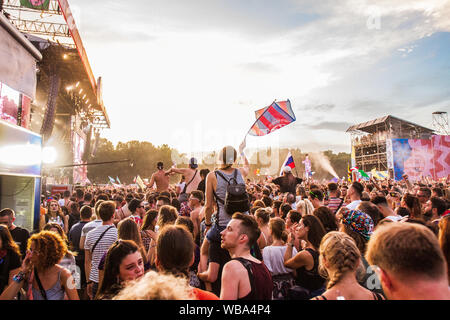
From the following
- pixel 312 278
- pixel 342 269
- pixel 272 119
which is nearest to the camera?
pixel 342 269

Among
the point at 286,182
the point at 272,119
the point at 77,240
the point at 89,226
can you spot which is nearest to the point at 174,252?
the point at 89,226

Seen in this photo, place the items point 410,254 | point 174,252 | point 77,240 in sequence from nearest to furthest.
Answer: point 410,254, point 174,252, point 77,240

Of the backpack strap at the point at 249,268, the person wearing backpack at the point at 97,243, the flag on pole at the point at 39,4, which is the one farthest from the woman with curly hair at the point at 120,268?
the flag on pole at the point at 39,4

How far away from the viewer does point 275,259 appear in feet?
12.5

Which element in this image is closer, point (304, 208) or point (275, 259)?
point (275, 259)

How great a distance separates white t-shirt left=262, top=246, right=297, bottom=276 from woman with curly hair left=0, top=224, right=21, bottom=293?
9.98 ft

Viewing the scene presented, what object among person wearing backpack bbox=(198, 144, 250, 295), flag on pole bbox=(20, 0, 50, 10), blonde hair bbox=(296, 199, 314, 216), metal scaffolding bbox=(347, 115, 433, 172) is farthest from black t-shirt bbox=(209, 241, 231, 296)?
metal scaffolding bbox=(347, 115, 433, 172)

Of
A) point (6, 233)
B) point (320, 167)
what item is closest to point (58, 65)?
point (6, 233)

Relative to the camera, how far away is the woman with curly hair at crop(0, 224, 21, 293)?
3.77 m

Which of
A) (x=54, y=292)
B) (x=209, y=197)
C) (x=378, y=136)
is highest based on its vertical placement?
(x=378, y=136)

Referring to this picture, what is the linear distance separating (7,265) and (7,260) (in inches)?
2.3

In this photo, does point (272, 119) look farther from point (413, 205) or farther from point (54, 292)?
point (54, 292)
